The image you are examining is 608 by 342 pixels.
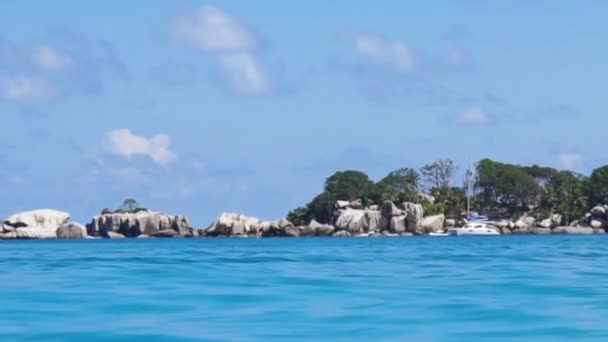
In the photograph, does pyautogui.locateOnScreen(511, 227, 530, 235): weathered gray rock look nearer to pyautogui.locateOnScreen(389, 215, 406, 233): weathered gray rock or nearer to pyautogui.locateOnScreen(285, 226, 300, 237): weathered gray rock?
pyautogui.locateOnScreen(389, 215, 406, 233): weathered gray rock

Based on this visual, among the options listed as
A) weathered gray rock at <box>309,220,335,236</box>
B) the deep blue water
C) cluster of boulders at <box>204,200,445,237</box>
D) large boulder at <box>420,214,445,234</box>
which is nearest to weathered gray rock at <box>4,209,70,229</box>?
cluster of boulders at <box>204,200,445,237</box>

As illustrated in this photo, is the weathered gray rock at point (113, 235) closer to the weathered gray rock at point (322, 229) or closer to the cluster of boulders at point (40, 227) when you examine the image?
the cluster of boulders at point (40, 227)

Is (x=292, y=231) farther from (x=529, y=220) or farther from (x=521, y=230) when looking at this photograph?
(x=529, y=220)

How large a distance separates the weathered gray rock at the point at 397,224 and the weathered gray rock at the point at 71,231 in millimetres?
37691

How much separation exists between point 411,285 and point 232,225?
356 ft

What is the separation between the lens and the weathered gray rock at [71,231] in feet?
416

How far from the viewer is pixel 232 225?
128375 millimetres

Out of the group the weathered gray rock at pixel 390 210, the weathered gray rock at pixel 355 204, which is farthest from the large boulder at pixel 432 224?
the weathered gray rock at pixel 355 204

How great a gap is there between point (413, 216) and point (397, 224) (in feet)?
7.07

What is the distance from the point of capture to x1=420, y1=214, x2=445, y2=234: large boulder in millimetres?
125325

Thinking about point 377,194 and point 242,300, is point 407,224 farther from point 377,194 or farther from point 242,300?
point 242,300

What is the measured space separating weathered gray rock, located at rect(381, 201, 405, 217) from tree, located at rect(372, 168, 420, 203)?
342 inches

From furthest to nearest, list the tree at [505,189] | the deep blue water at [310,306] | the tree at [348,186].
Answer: the tree at [348,186] < the tree at [505,189] < the deep blue water at [310,306]

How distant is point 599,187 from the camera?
132875 mm
